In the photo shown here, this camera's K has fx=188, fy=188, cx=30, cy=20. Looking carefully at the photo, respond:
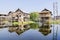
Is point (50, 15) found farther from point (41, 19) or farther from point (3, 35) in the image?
point (3, 35)

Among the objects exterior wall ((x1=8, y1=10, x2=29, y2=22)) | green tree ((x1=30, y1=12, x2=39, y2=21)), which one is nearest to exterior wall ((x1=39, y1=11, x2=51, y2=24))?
green tree ((x1=30, y1=12, x2=39, y2=21))

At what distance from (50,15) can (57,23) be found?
0.62 ft

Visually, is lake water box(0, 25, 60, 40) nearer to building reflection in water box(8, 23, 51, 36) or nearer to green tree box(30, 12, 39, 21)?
building reflection in water box(8, 23, 51, 36)

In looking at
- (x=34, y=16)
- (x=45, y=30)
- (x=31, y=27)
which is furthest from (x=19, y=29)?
(x=45, y=30)

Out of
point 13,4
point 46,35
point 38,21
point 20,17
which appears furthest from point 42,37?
point 13,4

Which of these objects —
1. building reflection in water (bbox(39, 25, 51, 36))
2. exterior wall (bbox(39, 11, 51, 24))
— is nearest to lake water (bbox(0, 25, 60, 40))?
building reflection in water (bbox(39, 25, 51, 36))

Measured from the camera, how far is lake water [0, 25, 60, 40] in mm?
3297

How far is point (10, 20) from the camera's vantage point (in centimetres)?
333

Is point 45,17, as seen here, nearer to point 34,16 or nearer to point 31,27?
point 34,16

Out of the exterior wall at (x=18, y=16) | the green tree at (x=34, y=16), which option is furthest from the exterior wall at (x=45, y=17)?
the exterior wall at (x=18, y=16)

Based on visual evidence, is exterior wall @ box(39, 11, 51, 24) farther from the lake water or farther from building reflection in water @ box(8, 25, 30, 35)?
building reflection in water @ box(8, 25, 30, 35)

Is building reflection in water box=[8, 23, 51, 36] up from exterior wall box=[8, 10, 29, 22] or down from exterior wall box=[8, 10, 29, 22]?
down

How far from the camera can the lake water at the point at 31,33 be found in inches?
130

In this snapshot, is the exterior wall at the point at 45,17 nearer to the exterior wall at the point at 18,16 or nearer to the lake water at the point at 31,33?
the lake water at the point at 31,33
